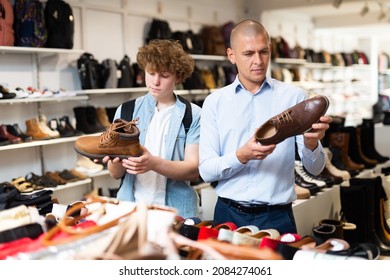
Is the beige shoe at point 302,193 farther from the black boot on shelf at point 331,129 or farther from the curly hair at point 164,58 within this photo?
the curly hair at point 164,58

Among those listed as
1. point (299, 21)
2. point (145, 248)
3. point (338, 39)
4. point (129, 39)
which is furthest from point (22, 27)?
point (338, 39)

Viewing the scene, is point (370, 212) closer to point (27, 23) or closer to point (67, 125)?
point (67, 125)

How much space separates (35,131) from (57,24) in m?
1.01

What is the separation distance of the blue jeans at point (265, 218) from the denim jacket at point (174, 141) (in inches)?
6.5

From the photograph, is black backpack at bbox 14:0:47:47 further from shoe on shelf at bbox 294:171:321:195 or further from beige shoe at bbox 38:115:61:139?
shoe on shelf at bbox 294:171:321:195

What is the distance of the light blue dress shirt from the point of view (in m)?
1.97

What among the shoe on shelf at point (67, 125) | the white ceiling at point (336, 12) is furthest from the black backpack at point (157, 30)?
the white ceiling at point (336, 12)

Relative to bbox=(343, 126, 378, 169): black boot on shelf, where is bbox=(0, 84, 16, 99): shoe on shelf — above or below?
above

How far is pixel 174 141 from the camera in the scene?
2045 mm

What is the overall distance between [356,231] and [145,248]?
2.11 meters

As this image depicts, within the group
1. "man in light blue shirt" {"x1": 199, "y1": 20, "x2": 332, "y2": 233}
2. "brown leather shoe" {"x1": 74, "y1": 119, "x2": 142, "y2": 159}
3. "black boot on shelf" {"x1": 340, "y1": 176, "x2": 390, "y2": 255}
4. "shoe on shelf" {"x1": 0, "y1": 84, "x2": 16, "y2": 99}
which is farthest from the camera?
"shoe on shelf" {"x1": 0, "y1": 84, "x2": 16, "y2": 99}

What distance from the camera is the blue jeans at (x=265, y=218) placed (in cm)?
200

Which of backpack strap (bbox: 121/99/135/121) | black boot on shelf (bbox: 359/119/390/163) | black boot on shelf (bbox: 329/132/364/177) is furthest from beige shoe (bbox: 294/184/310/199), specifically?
black boot on shelf (bbox: 359/119/390/163)

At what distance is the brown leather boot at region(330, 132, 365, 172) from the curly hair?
2.52m
